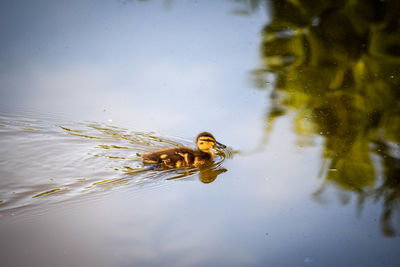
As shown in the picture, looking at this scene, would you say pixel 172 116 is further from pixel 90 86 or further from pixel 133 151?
pixel 90 86

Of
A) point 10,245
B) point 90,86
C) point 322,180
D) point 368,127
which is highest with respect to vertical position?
point 90,86

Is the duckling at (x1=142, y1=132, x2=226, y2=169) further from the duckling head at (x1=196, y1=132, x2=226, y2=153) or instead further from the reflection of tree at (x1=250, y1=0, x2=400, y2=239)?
the reflection of tree at (x1=250, y1=0, x2=400, y2=239)

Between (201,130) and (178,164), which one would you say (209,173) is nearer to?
(178,164)

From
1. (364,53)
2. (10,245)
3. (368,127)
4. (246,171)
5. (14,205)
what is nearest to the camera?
(10,245)

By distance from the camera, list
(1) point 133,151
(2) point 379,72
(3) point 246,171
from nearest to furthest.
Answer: (3) point 246,171, (1) point 133,151, (2) point 379,72

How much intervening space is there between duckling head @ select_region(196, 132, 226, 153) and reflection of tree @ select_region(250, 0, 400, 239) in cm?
55

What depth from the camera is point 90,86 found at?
4.62 metres

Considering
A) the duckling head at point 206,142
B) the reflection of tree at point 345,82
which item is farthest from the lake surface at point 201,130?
the duckling head at point 206,142

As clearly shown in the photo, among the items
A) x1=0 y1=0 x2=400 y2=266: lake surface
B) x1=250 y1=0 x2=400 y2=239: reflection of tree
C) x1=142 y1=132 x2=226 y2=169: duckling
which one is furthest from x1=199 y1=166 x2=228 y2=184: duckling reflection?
x1=250 y1=0 x2=400 y2=239: reflection of tree

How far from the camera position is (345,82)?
443cm

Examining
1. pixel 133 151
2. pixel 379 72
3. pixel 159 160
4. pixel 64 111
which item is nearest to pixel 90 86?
pixel 64 111

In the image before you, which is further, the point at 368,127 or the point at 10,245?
the point at 368,127

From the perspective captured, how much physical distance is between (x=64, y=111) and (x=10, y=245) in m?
2.08

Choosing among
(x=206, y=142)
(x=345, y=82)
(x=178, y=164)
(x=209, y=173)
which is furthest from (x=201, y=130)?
(x=345, y=82)
